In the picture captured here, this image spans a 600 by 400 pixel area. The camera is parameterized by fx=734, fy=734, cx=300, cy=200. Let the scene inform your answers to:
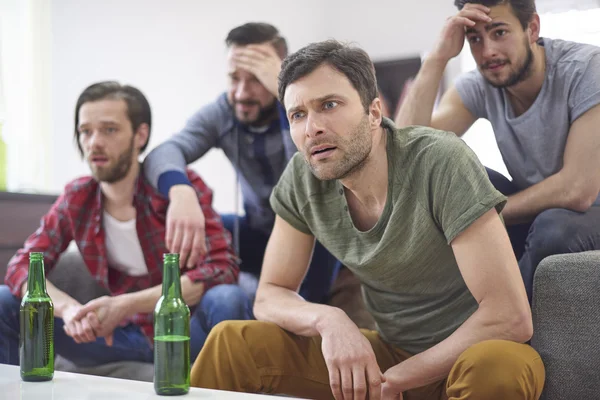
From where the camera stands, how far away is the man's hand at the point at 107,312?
2.22 metres

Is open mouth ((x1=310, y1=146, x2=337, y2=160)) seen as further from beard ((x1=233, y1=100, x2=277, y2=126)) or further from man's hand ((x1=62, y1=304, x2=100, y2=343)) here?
man's hand ((x1=62, y1=304, x2=100, y2=343))

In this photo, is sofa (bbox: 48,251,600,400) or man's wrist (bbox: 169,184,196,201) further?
man's wrist (bbox: 169,184,196,201)

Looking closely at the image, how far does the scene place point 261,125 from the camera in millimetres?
2273

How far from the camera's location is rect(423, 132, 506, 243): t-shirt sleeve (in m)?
1.40

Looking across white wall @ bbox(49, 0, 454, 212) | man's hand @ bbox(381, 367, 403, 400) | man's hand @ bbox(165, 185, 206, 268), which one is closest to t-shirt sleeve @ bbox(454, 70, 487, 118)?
white wall @ bbox(49, 0, 454, 212)

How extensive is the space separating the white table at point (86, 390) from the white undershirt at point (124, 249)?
0.91m

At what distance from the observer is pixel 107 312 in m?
2.23

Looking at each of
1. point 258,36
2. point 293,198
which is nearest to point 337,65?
point 293,198

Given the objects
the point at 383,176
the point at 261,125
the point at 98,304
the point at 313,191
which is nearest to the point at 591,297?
the point at 383,176

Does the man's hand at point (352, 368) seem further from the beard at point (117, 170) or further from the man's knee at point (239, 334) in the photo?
the beard at point (117, 170)

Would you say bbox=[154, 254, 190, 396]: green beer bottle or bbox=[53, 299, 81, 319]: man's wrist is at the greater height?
bbox=[154, 254, 190, 396]: green beer bottle

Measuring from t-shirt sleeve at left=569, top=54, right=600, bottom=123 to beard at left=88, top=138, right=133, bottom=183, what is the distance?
1380 mm

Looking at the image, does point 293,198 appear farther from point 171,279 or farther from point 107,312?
point 107,312

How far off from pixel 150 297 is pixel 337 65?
3.38 ft
